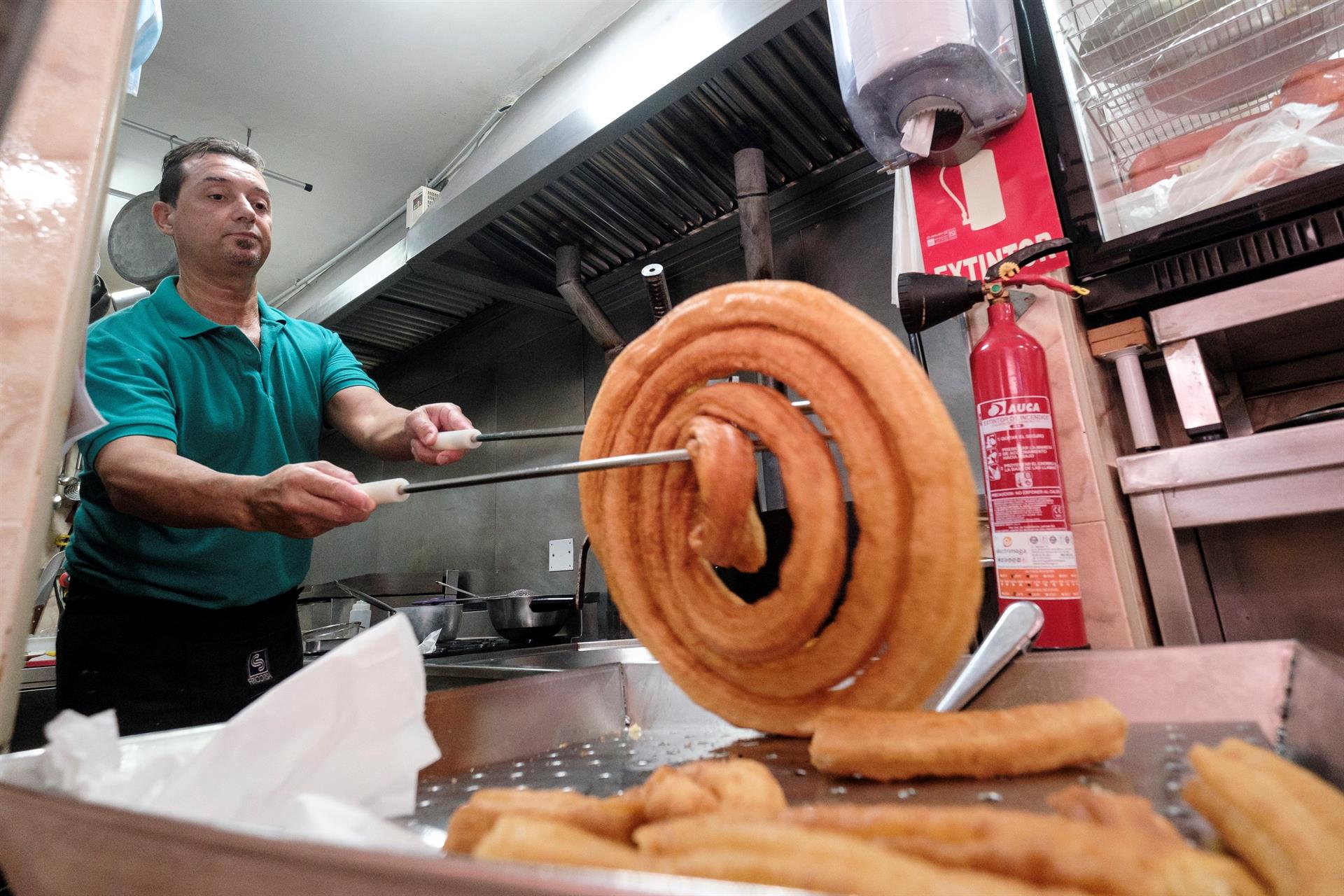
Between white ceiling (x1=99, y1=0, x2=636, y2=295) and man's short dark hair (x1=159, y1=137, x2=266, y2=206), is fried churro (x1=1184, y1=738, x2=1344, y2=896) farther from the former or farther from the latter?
white ceiling (x1=99, y1=0, x2=636, y2=295)

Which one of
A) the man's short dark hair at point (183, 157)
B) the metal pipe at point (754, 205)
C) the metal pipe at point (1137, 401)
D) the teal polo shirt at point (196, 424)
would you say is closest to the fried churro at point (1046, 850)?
the metal pipe at point (1137, 401)

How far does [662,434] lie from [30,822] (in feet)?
1.74

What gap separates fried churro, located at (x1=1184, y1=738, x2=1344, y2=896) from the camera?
0.93 feet

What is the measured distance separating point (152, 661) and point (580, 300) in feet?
5.26

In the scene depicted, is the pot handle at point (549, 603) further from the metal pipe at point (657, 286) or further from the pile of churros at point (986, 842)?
the pile of churros at point (986, 842)

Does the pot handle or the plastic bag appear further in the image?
the pot handle

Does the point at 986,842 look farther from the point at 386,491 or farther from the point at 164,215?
the point at 164,215

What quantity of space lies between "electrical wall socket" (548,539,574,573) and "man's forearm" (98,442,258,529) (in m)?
1.68

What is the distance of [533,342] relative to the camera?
308 cm

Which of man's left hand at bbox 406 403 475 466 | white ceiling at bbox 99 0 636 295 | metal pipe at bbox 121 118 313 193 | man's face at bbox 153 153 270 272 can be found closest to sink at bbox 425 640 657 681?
man's left hand at bbox 406 403 475 466

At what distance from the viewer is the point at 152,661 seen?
3.91 ft

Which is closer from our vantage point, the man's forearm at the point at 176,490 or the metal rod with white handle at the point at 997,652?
the metal rod with white handle at the point at 997,652

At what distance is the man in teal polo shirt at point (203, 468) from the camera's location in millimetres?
1023

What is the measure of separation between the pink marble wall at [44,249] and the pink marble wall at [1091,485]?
141cm
